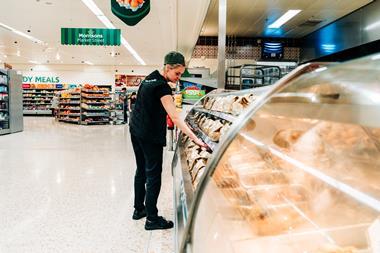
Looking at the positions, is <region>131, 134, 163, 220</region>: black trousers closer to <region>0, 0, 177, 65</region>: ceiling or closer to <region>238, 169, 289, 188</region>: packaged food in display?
<region>238, 169, 289, 188</region>: packaged food in display

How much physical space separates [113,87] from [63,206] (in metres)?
24.1

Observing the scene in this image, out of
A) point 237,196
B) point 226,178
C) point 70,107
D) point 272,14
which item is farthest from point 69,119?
point 237,196

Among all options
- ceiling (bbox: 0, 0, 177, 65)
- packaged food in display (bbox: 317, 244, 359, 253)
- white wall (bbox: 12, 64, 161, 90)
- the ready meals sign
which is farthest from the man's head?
the ready meals sign

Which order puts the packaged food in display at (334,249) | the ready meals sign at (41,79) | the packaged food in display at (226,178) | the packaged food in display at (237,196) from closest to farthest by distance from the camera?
the packaged food in display at (334,249) < the packaged food in display at (237,196) < the packaged food in display at (226,178) < the ready meals sign at (41,79)

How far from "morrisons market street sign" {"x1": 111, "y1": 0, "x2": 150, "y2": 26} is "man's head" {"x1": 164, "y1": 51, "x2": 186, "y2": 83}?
4.33 metres

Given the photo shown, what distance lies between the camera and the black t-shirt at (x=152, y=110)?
2.86 meters

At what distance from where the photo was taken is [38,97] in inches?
1043

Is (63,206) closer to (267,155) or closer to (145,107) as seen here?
(145,107)

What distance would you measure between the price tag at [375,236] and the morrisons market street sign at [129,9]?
656cm

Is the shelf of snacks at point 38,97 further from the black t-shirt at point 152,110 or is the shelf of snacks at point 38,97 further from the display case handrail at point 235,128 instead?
the display case handrail at point 235,128

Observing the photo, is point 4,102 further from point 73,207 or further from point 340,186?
point 340,186

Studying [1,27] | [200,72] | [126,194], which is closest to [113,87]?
[1,27]

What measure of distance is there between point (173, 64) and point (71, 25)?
10.9m

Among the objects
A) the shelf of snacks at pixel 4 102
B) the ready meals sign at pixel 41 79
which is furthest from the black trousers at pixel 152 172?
the ready meals sign at pixel 41 79
